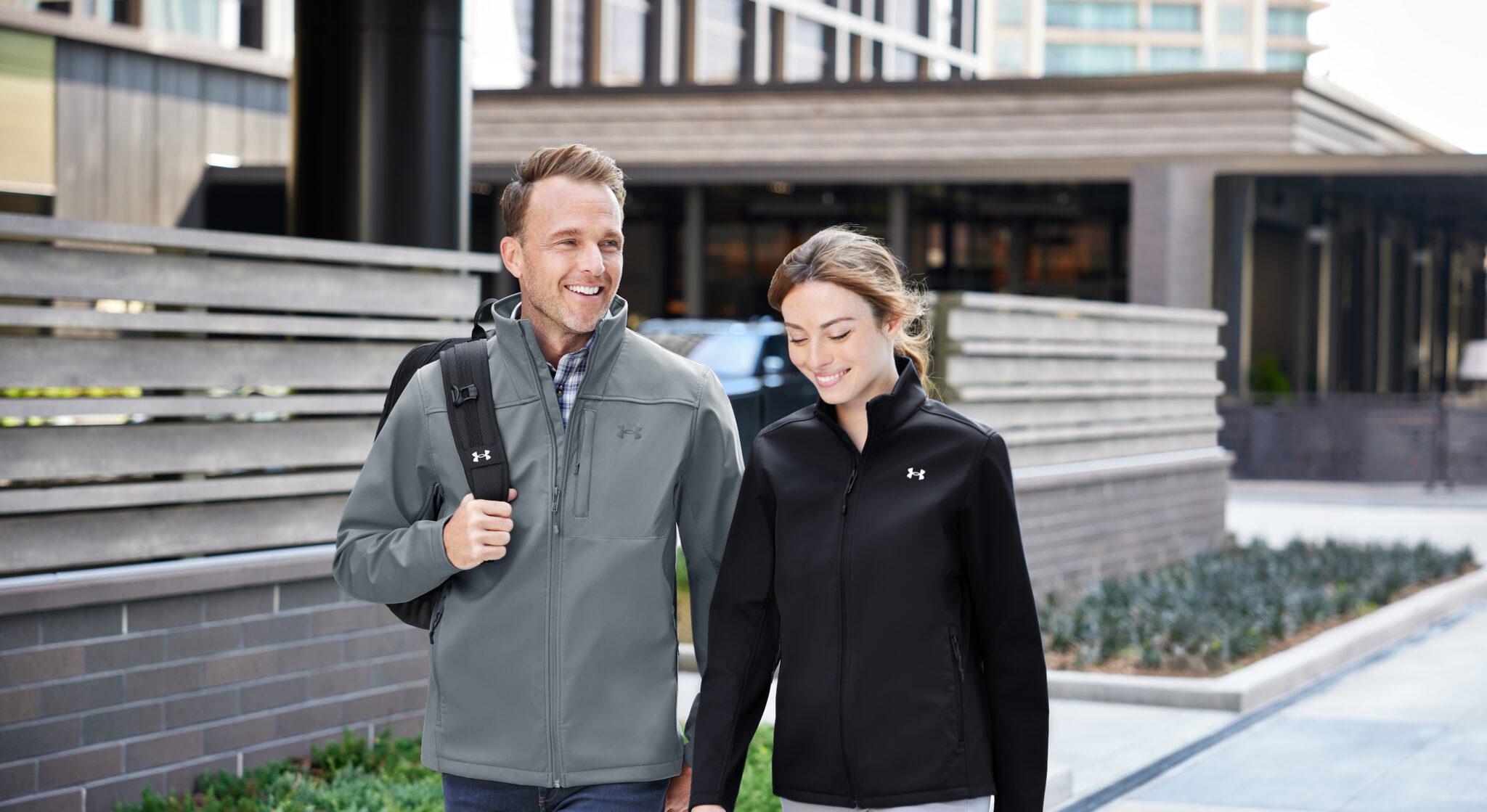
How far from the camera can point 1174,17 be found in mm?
121562

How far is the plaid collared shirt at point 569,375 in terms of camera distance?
304 centimetres

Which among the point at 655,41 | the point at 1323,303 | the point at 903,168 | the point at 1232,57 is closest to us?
the point at 903,168

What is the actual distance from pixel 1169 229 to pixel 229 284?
852 inches

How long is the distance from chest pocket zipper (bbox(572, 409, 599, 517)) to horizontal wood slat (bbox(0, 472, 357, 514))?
135 inches

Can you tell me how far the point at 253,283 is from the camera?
6.48m

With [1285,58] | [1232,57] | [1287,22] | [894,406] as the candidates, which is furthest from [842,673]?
[1285,58]

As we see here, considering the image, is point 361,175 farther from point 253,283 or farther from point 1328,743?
point 1328,743

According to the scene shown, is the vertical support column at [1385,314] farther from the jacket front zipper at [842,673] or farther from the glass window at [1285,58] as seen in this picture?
the glass window at [1285,58]

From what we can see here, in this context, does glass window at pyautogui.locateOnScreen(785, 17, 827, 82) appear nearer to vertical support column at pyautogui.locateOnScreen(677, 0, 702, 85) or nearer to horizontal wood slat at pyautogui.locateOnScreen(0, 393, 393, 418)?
vertical support column at pyautogui.locateOnScreen(677, 0, 702, 85)

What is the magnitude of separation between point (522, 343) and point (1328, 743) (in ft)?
19.8

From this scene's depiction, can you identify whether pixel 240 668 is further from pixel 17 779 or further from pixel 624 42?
pixel 624 42

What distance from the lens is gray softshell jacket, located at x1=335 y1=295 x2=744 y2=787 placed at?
114 inches

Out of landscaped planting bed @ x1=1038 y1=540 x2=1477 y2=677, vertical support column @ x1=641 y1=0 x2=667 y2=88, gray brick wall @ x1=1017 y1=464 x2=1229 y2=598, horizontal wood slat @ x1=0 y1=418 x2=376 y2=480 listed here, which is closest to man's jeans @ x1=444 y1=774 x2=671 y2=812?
horizontal wood slat @ x1=0 y1=418 x2=376 y2=480

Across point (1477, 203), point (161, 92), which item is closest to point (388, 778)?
point (161, 92)
